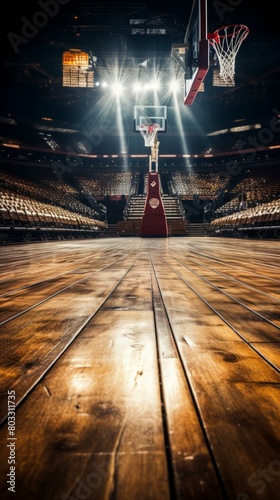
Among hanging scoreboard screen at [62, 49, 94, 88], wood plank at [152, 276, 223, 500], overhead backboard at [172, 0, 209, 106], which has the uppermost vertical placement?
hanging scoreboard screen at [62, 49, 94, 88]

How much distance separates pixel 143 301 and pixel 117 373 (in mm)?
664

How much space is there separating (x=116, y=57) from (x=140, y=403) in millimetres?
16831

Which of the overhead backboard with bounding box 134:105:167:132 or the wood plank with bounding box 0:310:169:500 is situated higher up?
the overhead backboard with bounding box 134:105:167:132

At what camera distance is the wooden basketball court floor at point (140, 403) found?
35 centimetres

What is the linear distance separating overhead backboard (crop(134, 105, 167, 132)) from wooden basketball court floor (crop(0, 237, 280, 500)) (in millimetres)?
12498

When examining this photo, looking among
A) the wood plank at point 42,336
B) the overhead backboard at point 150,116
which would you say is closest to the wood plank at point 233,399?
the wood plank at point 42,336

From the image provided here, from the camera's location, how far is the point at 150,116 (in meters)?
12.6

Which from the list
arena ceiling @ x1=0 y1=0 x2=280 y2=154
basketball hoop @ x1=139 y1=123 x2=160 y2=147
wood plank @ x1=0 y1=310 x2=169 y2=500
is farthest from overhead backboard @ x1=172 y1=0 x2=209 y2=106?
wood plank @ x1=0 y1=310 x2=169 y2=500

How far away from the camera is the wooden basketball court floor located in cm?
35

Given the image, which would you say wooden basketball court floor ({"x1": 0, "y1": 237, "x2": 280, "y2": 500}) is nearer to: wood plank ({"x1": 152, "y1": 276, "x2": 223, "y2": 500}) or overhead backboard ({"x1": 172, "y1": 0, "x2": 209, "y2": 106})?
wood plank ({"x1": 152, "y1": 276, "x2": 223, "y2": 500})

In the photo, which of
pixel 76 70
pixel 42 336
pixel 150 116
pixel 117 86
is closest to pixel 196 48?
pixel 150 116

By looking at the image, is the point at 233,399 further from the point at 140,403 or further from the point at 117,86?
the point at 117,86

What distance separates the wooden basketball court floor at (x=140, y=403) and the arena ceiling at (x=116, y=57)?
34.3ft

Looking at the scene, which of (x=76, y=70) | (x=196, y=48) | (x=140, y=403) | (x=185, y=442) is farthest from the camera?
(x=76, y=70)
